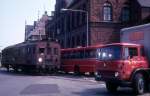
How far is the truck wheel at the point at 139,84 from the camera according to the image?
56.5ft

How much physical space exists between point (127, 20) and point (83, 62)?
66.5 ft

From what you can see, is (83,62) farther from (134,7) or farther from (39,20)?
(39,20)

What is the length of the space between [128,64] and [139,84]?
123 cm

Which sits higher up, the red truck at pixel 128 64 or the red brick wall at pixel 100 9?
the red brick wall at pixel 100 9

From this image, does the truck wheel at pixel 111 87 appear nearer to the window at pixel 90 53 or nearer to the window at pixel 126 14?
the window at pixel 90 53

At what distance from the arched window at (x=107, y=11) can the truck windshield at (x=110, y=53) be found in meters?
34.2

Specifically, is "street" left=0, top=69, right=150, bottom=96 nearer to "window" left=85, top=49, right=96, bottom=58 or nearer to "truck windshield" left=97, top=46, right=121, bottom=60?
"truck windshield" left=97, top=46, right=121, bottom=60

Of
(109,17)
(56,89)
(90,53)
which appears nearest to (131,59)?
(56,89)

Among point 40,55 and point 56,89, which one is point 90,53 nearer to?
point 40,55

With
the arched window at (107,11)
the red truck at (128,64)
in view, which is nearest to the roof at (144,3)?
the arched window at (107,11)

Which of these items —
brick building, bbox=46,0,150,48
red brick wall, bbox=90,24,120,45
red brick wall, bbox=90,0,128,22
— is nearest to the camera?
red brick wall, bbox=90,24,120,45

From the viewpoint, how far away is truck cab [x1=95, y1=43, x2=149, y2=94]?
670 inches

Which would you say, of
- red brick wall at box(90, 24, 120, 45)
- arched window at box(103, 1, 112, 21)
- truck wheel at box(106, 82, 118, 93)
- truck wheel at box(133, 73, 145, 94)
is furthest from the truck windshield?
arched window at box(103, 1, 112, 21)

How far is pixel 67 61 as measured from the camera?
3897 centimetres
